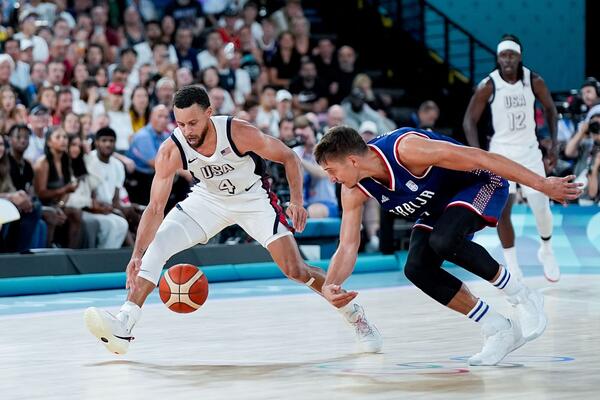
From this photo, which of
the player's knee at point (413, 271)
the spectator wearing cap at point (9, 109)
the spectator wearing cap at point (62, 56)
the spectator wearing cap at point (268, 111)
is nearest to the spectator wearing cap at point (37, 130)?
the spectator wearing cap at point (9, 109)

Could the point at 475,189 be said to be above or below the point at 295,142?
above

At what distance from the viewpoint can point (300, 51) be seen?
17.1m

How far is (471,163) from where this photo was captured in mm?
5730

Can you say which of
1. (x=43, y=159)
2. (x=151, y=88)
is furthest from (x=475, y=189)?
(x=151, y=88)

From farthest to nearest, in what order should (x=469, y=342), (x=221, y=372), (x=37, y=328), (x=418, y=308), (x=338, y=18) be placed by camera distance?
(x=338, y=18), (x=418, y=308), (x=37, y=328), (x=469, y=342), (x=221, y=372)

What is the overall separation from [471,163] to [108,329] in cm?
214

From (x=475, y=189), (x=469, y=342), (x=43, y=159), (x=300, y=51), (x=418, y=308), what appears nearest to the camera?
(x=475, y=189)

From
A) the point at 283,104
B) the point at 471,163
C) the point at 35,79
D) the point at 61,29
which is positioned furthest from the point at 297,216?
the point at 283,104

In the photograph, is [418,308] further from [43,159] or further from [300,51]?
[300,51]

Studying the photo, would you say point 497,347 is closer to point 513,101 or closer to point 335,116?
point 513,101

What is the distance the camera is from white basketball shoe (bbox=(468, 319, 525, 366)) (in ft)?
19.1

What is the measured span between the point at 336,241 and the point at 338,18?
6.95 meters

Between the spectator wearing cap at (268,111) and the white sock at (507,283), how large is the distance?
8332mm

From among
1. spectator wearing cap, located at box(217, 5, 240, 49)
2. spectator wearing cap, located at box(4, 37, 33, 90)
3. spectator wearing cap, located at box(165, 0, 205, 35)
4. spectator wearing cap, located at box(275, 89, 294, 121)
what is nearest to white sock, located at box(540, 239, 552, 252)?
spectator wearing cap, located at box(275, 89, 294, 121)
